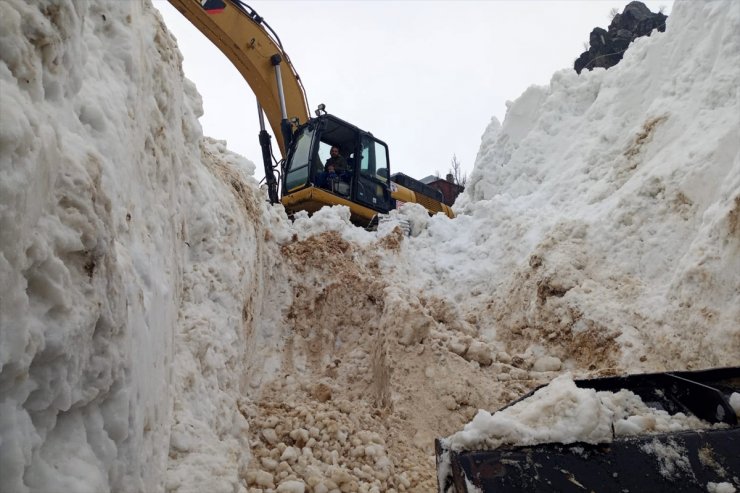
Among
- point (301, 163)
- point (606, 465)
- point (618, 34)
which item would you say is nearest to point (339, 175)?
point (301, 163)

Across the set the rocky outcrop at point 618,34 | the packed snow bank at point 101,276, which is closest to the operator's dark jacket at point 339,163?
the packed snow bank at point 101,276

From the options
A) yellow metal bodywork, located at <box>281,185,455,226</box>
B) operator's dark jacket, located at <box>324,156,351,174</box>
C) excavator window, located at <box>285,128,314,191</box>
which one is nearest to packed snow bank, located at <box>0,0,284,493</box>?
yellow metal bodywork, located at <box>281,185,455,226</box>

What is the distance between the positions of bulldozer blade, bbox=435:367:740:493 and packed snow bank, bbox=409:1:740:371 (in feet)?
6.05

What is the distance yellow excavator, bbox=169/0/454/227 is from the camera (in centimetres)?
730

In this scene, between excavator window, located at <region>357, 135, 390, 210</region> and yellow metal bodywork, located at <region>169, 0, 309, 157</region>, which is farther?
excavator window, located at <region>357, 135, 390, 210</region>

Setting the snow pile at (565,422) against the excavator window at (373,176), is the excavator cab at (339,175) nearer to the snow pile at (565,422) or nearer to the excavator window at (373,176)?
the excavator window at (373,176)

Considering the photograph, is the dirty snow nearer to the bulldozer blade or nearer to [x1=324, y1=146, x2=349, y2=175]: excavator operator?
the bulldozer blade

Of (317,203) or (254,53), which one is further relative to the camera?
(254,53)

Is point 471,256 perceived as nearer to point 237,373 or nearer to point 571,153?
point 571,153

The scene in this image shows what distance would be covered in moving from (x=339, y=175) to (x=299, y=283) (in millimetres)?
3380

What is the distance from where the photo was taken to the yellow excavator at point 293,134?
730cm

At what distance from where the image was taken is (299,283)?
15.5 ft

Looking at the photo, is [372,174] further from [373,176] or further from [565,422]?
[565,422]

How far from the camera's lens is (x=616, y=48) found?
21.6 metres
